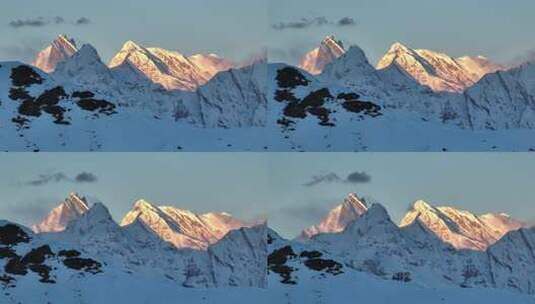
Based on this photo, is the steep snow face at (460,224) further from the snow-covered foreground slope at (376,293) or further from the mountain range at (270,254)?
the snow-covered foreground slope at (376,293)

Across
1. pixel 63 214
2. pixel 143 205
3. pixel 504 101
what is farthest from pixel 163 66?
pixel 504 101

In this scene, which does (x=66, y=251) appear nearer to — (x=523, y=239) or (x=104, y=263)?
(x=104, y=263)

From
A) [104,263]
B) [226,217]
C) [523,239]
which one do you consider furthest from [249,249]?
[523,239]

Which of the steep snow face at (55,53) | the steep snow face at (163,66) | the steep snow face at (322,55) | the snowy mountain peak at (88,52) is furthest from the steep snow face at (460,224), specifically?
the steep snow face at (55,53)

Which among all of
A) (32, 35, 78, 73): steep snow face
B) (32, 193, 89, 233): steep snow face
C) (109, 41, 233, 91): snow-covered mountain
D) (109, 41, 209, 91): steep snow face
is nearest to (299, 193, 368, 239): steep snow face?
(109, 41, 233, 91): snow-covered mountain

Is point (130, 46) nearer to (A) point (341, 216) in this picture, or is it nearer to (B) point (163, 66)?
(B) point (163, 66)

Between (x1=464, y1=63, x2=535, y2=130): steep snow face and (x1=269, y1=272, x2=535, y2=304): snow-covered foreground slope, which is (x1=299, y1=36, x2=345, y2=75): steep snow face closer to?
(x1=464, y1=63, x2=535, y2=130): steep snow face
